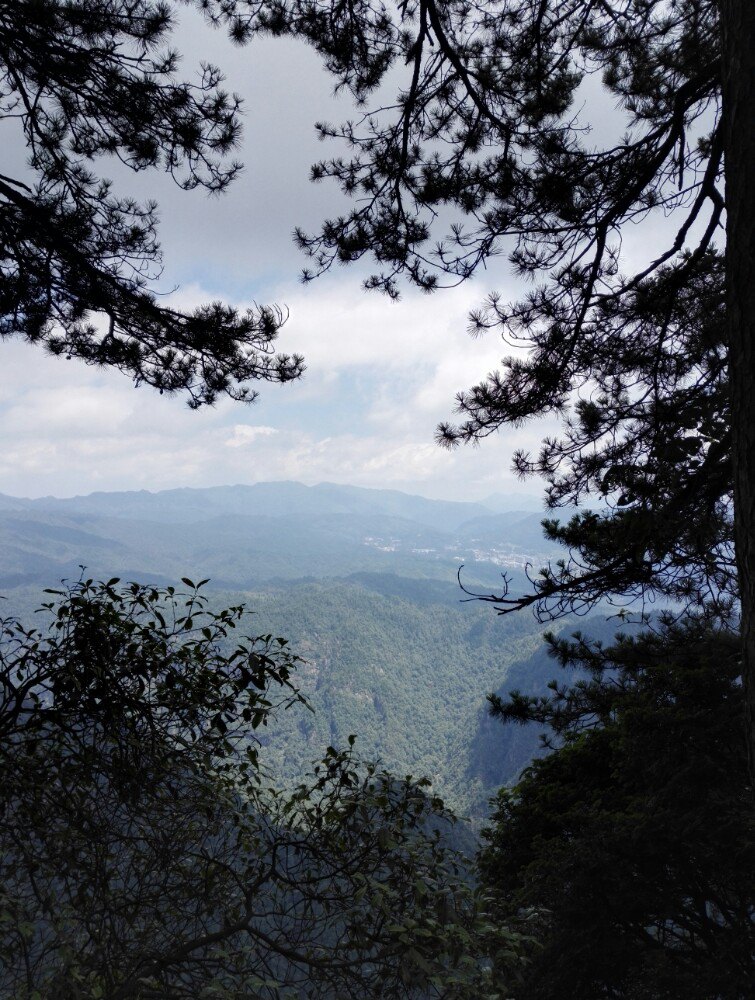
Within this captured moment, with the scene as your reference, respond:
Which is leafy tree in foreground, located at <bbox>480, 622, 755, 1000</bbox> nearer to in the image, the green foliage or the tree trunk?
the tree trunk

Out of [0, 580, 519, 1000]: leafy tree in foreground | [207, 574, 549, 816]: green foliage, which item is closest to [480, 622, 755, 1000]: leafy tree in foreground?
[0, 580, 519, 1000]: leafy tree in foreground

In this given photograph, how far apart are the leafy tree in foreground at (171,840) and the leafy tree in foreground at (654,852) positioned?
2.97m

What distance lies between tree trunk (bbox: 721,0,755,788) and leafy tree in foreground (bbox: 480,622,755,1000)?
12.5 ft

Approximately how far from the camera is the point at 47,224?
9.21ft

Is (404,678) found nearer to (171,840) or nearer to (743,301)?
(171,840)

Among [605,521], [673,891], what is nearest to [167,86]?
[605,521]

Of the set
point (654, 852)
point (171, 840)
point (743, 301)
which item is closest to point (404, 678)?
point (654, 852)

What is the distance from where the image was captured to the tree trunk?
128 centimetres

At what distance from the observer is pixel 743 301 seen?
130 centimetres

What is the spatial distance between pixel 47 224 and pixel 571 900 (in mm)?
6418

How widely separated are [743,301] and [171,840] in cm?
248

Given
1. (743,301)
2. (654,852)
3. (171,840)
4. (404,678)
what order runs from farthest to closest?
(404,678) → (654,852) → (171,840) → (743,301)

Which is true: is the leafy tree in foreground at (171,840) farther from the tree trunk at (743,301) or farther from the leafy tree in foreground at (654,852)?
the leafy tree in foreground at (654,852)

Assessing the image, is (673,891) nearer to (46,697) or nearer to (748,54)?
(46,697)
